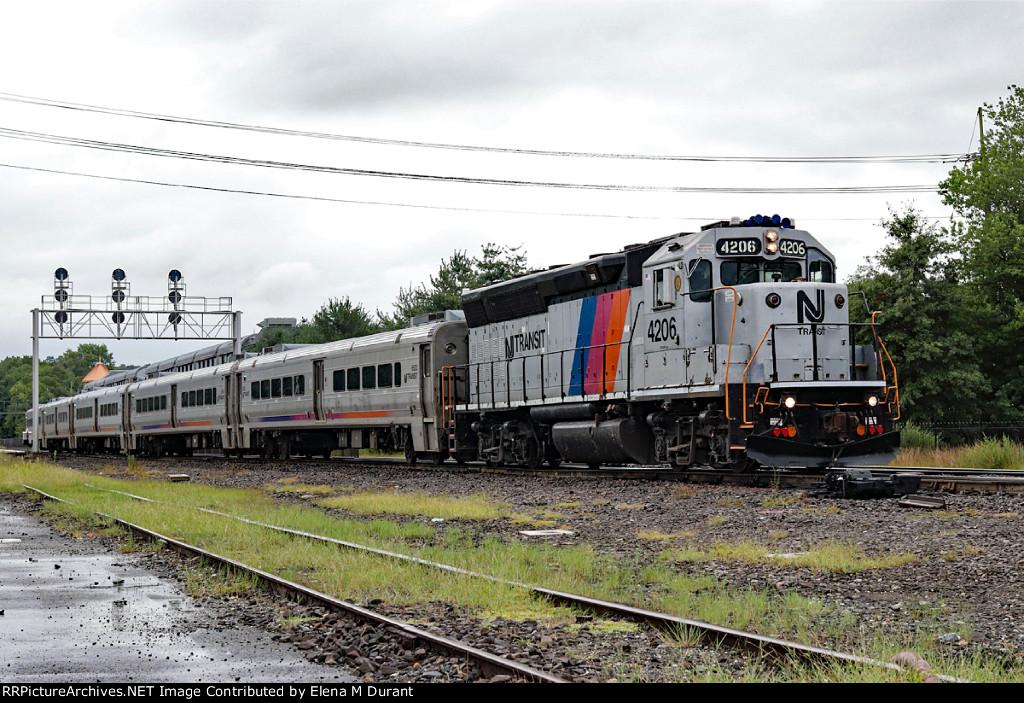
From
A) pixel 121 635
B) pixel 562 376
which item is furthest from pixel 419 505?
pixel 121 635

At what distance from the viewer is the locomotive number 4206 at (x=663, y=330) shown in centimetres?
1766

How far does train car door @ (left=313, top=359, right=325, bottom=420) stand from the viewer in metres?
31.8

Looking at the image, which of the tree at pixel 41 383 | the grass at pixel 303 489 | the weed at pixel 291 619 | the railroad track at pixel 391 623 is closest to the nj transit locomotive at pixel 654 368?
the grass at pixel 303 489

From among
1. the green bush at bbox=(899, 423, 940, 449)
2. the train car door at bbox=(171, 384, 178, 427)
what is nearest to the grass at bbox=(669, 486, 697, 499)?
the green bush at bbox=(899, 423, 940, 449)

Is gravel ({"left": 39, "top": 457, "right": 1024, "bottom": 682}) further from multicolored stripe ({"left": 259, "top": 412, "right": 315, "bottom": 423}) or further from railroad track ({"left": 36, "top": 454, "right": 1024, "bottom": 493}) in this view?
multicolored stripe ({"left": 259, "top": 412, "right": 315, "bottom": 423})

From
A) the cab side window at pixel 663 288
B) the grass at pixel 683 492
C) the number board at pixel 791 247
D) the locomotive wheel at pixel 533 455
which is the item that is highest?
the number board at pixel 791 247

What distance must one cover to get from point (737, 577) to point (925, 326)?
28.1 metres

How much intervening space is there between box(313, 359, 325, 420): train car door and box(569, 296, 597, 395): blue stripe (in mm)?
12954

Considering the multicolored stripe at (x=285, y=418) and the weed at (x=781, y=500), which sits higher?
the multicolored stripe at (x=285, y=418)

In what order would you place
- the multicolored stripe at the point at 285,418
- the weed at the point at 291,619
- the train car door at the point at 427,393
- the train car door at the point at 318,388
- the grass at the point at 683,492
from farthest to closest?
the multicolored stripe at the point at 285,418 < the train car door at the point at 318,388 < the train car door at the point at 427,393 < the grass at the point at 683,492 < the weed at the point at 291,619

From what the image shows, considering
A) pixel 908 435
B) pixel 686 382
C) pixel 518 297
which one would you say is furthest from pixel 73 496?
pixel 908 435

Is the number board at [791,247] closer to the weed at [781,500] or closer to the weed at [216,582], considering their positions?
the weed at [781,500]

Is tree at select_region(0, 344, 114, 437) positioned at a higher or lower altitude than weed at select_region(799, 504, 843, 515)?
higher

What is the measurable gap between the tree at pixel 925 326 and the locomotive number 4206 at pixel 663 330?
18310 mm
